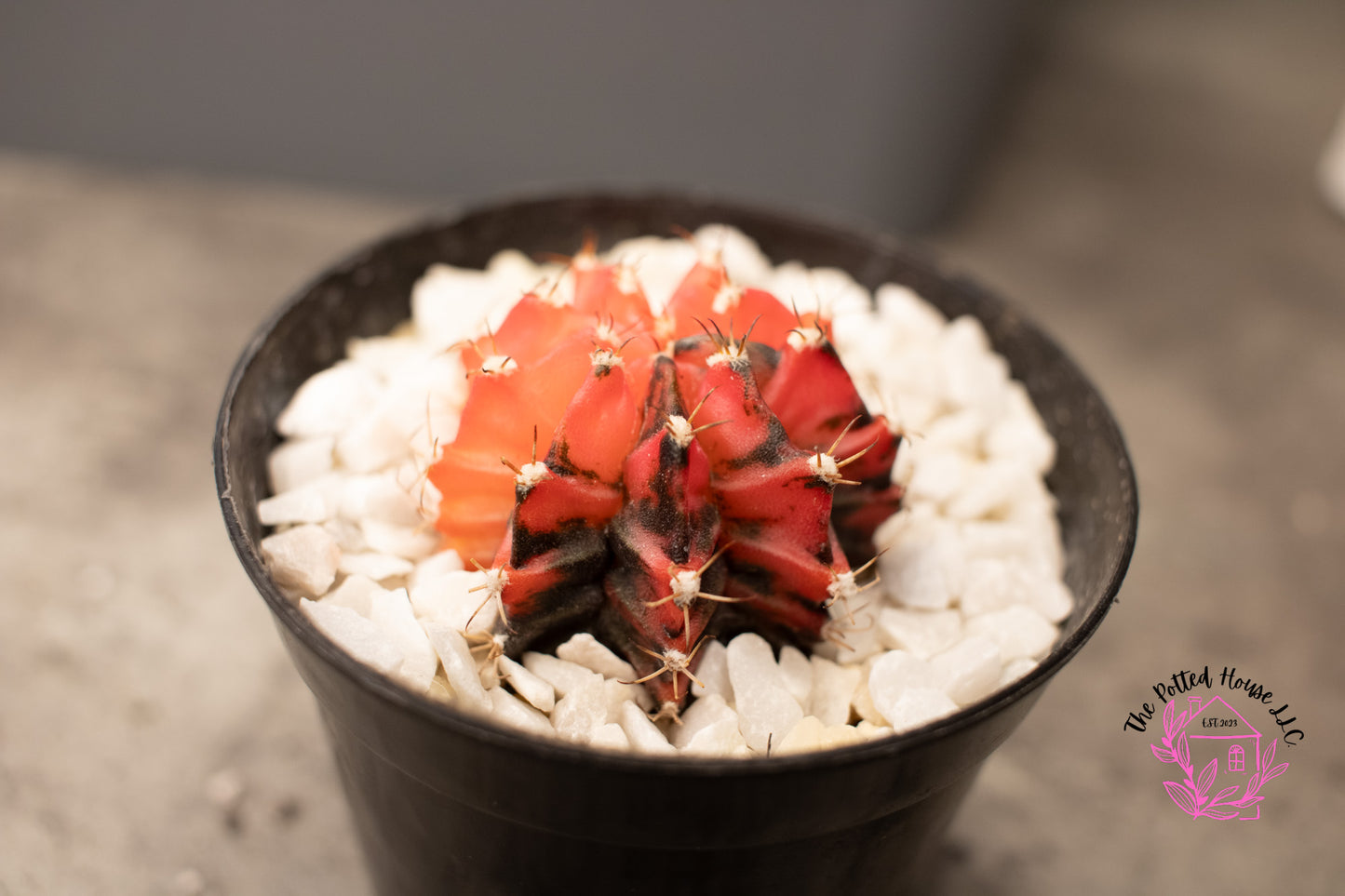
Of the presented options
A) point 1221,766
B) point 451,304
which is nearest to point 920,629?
point 451,304

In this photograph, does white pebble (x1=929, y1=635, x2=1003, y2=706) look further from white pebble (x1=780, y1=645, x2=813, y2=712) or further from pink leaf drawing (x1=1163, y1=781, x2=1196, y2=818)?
pink leaf drawing (x1=1163, y1=781, x2=1196, y2=818)

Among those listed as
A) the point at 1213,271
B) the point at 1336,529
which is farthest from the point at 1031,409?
the point at 1213,271

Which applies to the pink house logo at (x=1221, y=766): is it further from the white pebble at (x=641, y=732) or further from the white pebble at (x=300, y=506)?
the white pebble at (x=300, y=506)

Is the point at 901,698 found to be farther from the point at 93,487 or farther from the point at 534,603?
the point at 93,487

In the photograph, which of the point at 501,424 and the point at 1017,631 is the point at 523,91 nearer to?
the point at 501,424

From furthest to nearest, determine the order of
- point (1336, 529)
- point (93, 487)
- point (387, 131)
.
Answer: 1. point (387, 131)
2. point (1336, 529)
3. point (93, 487)

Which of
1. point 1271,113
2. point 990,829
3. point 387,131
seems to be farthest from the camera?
point 1271,113
